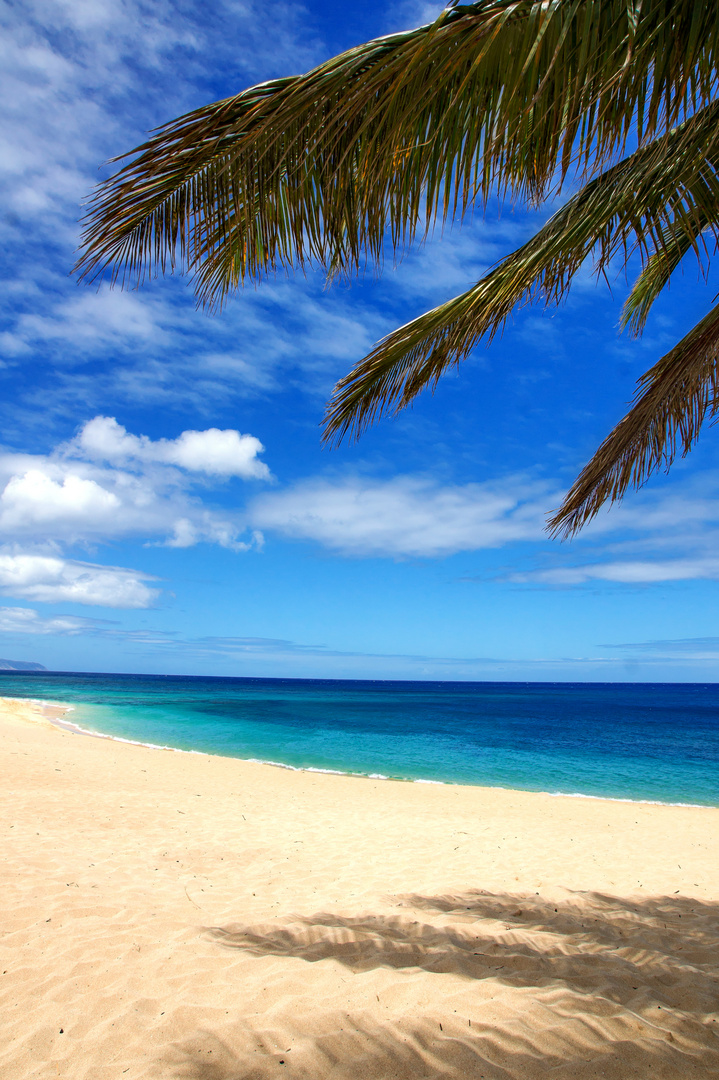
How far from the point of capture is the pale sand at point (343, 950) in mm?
2633

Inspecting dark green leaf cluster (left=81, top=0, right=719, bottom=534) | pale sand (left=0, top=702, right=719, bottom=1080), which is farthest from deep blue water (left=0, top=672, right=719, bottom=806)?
Result: dark green leaf cluster (left=81, top=0, right=719, bottom=534)

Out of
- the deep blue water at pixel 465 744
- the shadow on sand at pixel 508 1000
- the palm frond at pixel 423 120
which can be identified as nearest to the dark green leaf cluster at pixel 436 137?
the palm frond at pixel 423 120

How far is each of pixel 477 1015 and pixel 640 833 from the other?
24.9 feet

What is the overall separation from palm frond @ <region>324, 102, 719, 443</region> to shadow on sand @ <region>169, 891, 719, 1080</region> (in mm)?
3183

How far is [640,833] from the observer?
902 cm

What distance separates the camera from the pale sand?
263 cm

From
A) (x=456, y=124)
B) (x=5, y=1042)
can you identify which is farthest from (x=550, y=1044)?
(x=456, y=124)

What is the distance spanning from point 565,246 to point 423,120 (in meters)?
0.93

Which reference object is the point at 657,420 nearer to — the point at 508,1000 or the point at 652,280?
the point at 652,280

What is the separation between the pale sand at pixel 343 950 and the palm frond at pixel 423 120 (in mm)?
3656

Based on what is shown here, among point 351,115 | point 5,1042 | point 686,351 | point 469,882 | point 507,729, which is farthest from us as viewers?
point 507,729

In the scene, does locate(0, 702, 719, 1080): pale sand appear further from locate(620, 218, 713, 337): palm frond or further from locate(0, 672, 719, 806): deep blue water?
locate(0, 672, 719, 806): deep blue water

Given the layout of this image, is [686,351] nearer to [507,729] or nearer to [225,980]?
[225,980]

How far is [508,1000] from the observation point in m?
3.11
